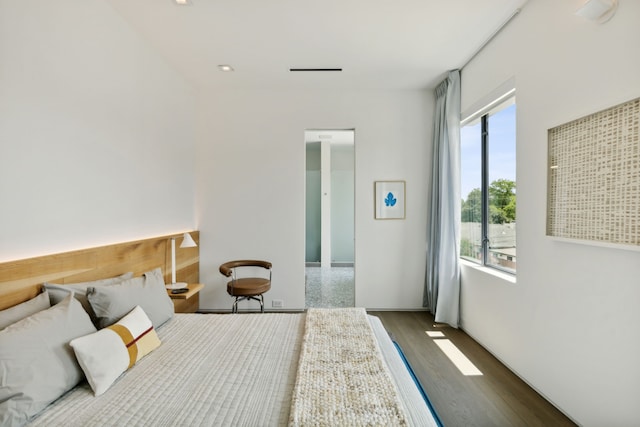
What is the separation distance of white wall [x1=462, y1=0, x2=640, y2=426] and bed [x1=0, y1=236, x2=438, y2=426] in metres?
1.14

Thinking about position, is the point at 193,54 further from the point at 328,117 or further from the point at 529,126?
the point at 529,126

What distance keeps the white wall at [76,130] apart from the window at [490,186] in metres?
3.22

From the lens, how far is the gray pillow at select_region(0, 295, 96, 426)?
3.55ft

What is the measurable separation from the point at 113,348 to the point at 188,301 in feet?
7.50

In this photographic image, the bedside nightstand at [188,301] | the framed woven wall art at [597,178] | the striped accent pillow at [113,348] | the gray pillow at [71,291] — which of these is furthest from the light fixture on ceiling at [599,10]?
the bedside nightstand at [188,301]

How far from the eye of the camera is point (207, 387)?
1.35 metres

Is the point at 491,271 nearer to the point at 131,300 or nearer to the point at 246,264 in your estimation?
the point at 246,264

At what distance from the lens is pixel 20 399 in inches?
42.9

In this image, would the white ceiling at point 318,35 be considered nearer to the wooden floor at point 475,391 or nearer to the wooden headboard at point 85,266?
the wooden headboard at point 85,266

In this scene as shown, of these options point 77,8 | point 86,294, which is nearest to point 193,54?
point 77,8

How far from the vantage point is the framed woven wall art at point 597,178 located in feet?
5.04

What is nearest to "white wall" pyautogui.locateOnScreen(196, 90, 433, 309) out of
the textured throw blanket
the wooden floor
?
the wooden floor

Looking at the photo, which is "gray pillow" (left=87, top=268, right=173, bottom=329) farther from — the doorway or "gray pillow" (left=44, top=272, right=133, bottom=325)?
the doorway

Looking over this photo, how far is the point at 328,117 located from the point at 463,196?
1935 millimetres
